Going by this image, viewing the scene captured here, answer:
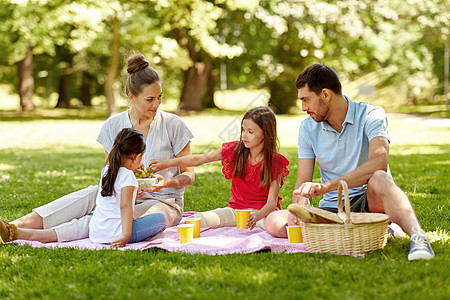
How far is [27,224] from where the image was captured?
4707 millimetres

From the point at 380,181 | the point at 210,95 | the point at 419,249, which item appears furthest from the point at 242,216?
the point at 210,95

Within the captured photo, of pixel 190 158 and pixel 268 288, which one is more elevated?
pixel 190 158

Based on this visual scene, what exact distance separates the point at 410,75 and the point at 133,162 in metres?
34.5

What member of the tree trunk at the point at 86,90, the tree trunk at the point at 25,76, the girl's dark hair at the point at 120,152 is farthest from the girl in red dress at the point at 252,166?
the tree trunk at the point at 86,90

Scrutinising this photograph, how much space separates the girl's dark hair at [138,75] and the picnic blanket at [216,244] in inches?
52.1

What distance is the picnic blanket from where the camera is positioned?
4.22 metres

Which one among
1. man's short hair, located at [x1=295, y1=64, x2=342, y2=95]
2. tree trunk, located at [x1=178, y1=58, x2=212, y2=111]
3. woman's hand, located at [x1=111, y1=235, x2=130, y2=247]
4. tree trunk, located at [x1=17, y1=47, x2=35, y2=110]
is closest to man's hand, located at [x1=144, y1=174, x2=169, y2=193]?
woman's hand, located at [x1=111, y1=235, x2=130, y2=247]

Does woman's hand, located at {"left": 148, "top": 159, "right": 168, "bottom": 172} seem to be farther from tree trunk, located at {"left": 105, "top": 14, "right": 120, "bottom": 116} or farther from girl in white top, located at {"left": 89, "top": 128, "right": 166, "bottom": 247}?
tree trunk, located at {"left": 105, "top": 14, "right": 120, "bottom": 116}

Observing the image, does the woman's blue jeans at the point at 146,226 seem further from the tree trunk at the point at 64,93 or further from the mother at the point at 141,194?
the tree trunk at the point at 64,93

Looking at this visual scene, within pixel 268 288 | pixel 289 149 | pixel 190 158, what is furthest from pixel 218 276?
pixel 289 149

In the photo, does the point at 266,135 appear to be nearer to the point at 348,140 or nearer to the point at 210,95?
the point at 348,140

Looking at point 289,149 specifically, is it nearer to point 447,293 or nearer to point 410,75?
point 447,293

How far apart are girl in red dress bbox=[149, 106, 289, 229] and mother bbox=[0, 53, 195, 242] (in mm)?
197

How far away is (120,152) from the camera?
14.4 feet
